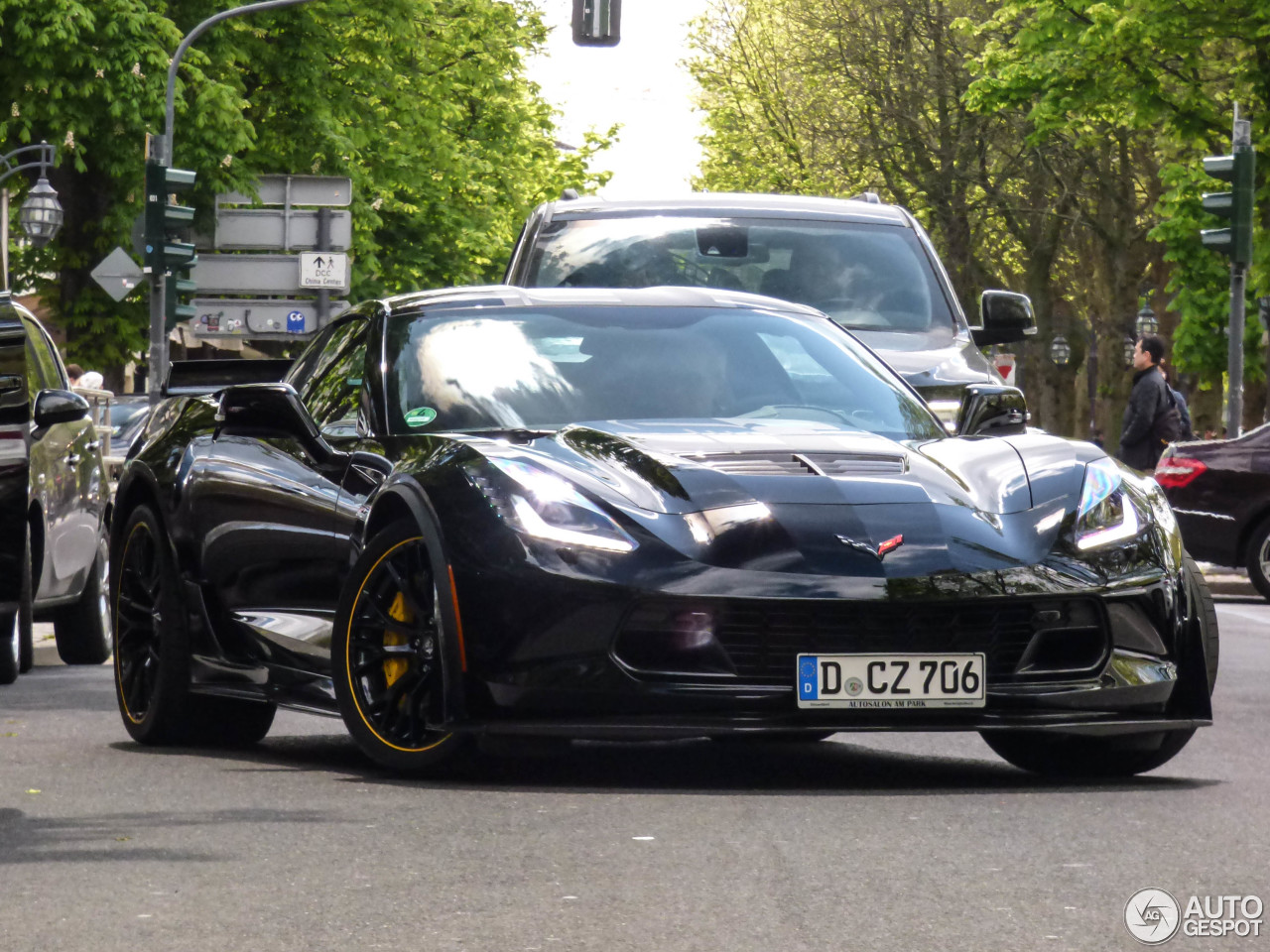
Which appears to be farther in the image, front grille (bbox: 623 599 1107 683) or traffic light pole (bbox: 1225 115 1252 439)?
traffic light pole (bbox: 1225 115 1252 439)

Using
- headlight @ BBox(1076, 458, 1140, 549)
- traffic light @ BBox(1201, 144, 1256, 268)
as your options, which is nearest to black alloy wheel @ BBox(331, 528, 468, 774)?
headlight @ BBox(1076, 458, 1140, 549)

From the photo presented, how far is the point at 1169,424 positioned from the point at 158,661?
13790 mm

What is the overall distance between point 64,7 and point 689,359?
1049 inches

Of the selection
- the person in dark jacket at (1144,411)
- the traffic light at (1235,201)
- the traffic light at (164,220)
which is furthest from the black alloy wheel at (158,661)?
the traffic light at (164,220)

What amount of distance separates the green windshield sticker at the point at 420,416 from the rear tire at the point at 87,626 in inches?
221

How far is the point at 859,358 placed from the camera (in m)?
8.08

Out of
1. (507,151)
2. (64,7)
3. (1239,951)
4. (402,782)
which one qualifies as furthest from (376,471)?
(507,151)

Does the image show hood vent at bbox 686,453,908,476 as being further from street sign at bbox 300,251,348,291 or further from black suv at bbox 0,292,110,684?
street sign at bbox 300,251,348,291

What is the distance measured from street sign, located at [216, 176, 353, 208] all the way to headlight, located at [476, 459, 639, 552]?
24.0m

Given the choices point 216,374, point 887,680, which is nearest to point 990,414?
point 887,680

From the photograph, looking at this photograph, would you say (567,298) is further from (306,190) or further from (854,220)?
(306,190)

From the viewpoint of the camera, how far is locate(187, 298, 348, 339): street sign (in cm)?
3028

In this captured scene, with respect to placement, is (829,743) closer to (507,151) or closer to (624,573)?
(624,573)

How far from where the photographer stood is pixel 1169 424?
20.6 meters
